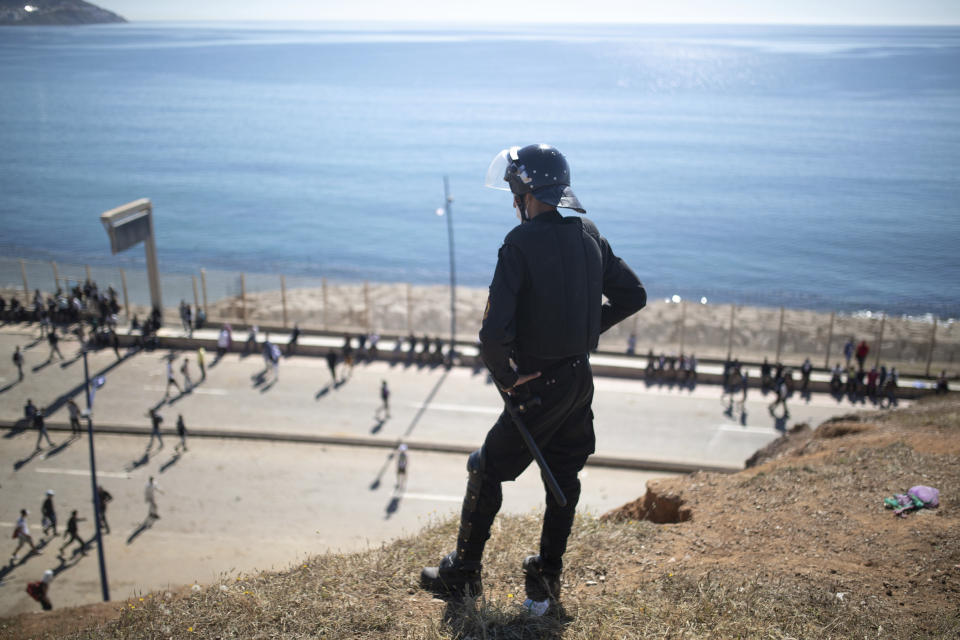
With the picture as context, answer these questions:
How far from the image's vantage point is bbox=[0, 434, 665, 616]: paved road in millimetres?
16375

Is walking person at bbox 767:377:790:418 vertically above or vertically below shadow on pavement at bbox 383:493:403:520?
above

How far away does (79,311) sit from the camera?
30781mm

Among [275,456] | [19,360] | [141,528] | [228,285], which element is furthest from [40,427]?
[228,285]

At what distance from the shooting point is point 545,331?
493 centimetres

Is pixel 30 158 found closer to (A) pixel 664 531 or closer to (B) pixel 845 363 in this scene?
(B) pixel 845 363

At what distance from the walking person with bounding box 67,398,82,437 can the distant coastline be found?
48.1 feet

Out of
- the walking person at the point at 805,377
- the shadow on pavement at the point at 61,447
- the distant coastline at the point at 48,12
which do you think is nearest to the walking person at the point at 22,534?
the shadow on pavement at the point at 61,447

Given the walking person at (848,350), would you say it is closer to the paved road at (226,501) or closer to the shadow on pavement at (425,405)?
the paved road at (226,501)

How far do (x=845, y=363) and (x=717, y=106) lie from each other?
326 feet

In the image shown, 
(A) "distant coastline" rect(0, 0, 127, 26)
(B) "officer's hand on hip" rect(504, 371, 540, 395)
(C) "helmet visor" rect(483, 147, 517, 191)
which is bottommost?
(B) "officer's hand on hip" rect(504, 371, 540, 395)

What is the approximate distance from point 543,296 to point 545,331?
0.23 meters

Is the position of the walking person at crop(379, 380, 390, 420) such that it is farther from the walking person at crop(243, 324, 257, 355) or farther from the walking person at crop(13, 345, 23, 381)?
the walking person at crop(13, 345, 23, 381)

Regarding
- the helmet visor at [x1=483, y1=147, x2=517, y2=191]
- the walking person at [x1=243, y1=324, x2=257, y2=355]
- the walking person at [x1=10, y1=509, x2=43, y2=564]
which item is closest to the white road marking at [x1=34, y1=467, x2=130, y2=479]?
the walking person at [x1=10, y1=509, x2=43, y2=564]

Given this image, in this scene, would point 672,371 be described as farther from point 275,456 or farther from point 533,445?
point 533,445
